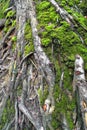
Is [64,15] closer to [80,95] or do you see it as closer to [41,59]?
[41,59]

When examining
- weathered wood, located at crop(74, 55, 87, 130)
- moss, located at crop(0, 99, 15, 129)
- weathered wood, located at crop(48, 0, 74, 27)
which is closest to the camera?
weathered wood, located at crop(74, 55, 87, 130)

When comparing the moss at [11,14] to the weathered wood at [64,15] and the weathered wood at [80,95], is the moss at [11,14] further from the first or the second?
the weathered wood at [80,95]

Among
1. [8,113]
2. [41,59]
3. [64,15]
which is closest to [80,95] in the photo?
[41,59]

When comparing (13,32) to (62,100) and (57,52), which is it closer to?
(57,52)

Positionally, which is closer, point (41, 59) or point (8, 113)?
point (8, 113)

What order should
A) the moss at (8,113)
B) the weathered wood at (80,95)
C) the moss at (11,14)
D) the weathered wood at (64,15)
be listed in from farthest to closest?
the moss at (11,14), the weathered wood at (64,15), the moss at (8,113), the weathered wood at (80,95)

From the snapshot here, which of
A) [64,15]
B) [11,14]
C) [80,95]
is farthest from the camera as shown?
[11,14]

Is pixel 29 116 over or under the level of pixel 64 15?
under

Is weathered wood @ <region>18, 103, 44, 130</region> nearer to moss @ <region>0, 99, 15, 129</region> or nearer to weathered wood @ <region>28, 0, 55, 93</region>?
moss @ <region>0, 99, 15, 129</region>

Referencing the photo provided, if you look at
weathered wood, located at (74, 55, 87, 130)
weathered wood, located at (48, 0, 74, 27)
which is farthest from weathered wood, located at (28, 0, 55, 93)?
weathered wood, located at (48, 0, 74, 27)

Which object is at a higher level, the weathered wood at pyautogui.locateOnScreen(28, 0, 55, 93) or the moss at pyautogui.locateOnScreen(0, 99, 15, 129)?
the weathered wood at pyautogui.locateOnScreen(28, 0, 55, 93)

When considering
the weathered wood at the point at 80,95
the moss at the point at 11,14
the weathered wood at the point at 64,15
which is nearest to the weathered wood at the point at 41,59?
the weathered wood at the point at 80,95

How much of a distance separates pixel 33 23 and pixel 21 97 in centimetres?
130

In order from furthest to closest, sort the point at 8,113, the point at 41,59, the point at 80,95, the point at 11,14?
1. the point at 11,14
2. the point at 41,59
3. the point at 8,113
4. the point at 80,95
